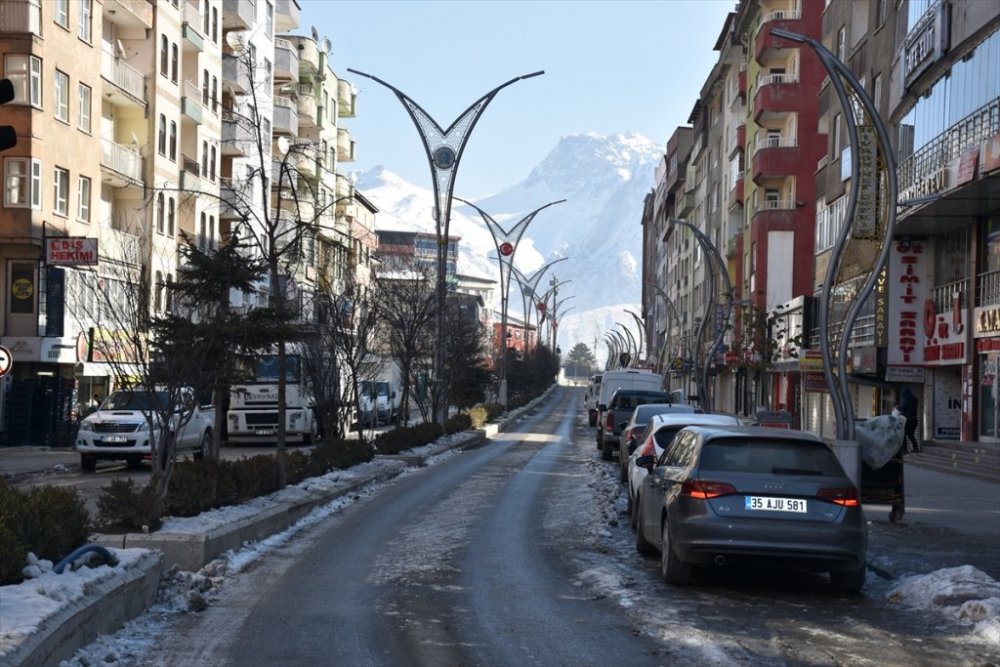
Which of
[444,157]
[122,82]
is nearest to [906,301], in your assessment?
[444,157]

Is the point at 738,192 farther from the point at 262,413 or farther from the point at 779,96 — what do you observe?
the point at 262,413

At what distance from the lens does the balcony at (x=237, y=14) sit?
5756 cm

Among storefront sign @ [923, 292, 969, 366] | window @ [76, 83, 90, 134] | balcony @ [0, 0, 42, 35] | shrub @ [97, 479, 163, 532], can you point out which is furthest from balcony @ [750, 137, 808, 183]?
shrub @ [97, 479, 163, 532]

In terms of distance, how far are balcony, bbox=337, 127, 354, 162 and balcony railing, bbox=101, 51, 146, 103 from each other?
1507 inches

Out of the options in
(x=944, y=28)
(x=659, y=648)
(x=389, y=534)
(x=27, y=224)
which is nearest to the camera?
(x=659, y=648)

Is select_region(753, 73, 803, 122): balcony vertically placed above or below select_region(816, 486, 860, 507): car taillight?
above

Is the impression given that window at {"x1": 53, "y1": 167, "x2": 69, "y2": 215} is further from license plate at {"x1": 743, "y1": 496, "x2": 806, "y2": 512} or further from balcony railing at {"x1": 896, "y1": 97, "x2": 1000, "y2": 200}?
license plate at {"x1": 743, "y1": 496, "x2": 806, "y2": 512}

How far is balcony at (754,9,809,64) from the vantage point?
6031cm

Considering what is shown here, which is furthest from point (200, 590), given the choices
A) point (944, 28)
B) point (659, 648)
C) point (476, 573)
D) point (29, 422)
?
point (29, 422)

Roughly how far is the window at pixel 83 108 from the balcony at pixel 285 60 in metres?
25.2

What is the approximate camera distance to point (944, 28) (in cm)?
2970

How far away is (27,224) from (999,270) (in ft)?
82.2

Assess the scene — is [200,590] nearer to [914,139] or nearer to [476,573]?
[476,573]

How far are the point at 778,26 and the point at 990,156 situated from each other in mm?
35773
